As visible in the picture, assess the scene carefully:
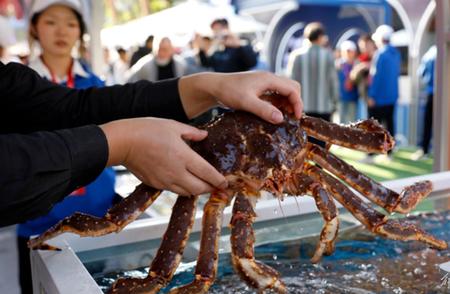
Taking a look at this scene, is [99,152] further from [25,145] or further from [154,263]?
[154,263]

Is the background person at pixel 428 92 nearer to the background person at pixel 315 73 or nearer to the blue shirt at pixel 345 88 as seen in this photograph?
the blue shirt at pixel 345 88

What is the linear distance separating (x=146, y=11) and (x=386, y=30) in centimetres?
1508

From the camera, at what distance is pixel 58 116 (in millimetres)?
1397

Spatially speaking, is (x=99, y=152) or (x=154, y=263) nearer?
(x=99, y=152)

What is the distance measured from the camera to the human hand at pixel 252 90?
1.15 metres

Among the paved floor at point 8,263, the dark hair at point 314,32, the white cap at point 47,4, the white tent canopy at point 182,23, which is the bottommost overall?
the paved floor at point 8,263

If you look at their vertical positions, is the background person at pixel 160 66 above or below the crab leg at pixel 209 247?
above

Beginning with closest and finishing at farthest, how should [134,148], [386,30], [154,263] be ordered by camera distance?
[134,148]
[154,263]
[386,30]

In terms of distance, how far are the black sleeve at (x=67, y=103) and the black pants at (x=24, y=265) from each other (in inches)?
19.4

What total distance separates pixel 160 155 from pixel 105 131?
11 cm

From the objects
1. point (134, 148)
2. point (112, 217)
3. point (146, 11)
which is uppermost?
point (146, 11)

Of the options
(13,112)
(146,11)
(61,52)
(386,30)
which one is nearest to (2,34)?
(61,52)

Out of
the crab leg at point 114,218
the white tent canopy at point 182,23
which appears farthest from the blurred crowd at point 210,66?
the white tent canopy at point 182,23

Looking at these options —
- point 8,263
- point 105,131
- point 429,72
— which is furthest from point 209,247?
point 429,72
